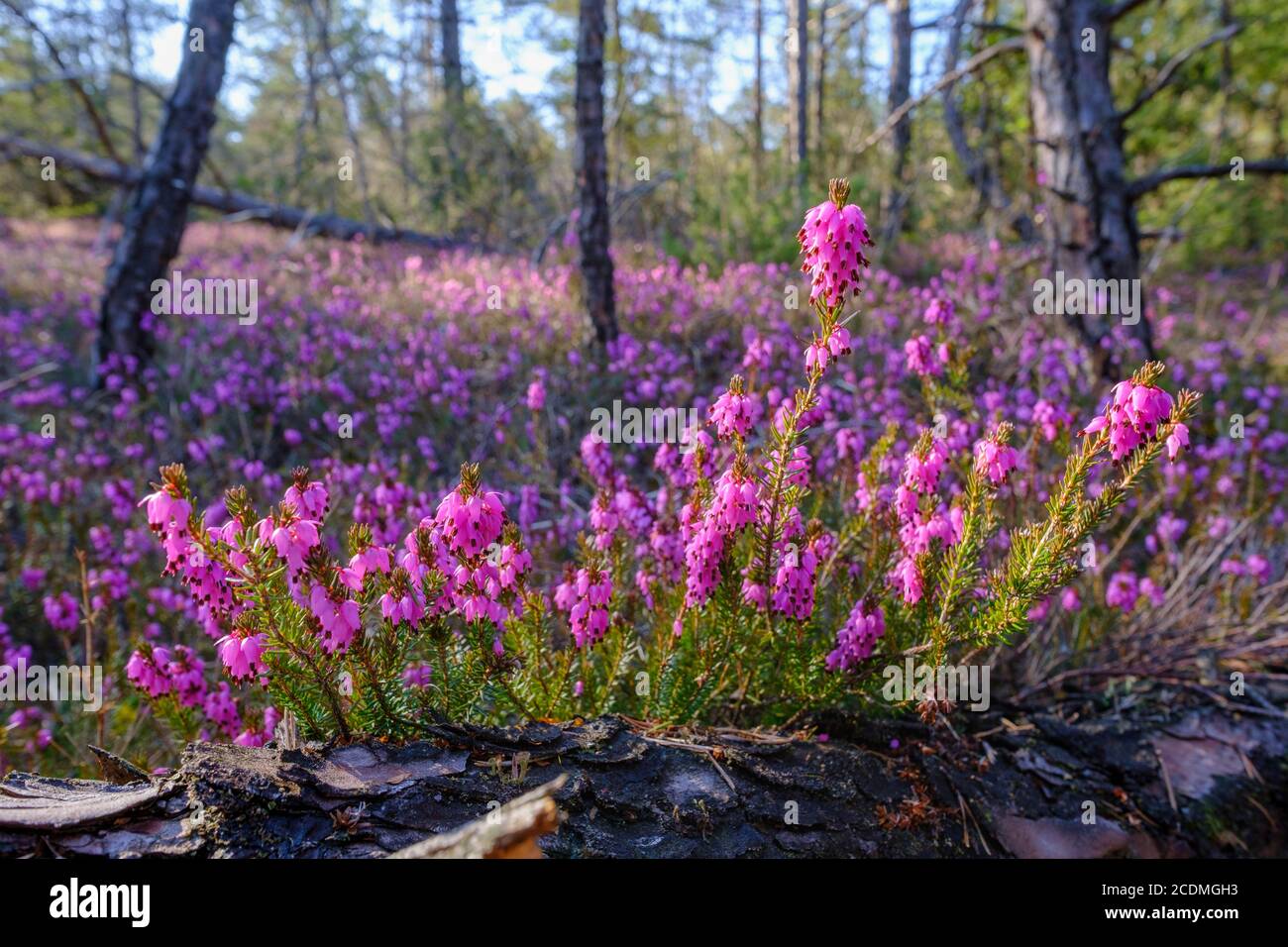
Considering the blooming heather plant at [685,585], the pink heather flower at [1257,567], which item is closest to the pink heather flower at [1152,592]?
the pink heather flower at [1257,567]

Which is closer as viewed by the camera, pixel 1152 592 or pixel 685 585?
pixel 685 585

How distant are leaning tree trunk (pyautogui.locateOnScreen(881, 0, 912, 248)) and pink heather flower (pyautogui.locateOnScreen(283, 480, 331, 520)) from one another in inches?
406

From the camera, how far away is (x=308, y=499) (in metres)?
1.70

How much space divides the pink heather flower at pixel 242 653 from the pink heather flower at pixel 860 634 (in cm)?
145

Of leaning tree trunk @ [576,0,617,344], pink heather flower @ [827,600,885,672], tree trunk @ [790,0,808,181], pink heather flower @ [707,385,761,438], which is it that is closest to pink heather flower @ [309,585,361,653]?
pink heather flower @ [707,385,761,438]

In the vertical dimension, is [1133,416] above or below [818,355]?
below

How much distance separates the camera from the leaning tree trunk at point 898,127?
11562 millimetres

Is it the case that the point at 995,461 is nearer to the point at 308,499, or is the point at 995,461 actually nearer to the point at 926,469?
the point at 926,469

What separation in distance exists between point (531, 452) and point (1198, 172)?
5.21 metres

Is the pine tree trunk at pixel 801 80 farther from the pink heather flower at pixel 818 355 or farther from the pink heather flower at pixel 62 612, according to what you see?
the pink heather flower at pixel 818 355

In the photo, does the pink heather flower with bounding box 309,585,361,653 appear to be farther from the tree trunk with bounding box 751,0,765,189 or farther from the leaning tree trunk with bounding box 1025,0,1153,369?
the tree trunk with bounding box 751,0,765,189

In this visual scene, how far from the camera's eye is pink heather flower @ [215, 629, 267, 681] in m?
1.67

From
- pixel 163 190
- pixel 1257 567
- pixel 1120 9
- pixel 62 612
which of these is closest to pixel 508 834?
pixel 62 612
